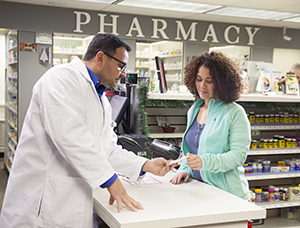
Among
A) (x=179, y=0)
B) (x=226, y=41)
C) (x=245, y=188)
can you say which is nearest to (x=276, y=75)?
(x=179, y=0)

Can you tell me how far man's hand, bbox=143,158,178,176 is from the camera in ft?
6.53

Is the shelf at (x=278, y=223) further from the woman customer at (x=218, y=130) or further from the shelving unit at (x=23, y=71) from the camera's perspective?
the shelving unit at (x=23, y=71)

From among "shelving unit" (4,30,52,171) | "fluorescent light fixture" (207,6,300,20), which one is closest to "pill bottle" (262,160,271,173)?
"fluorescent light fixture" (207,6,300,20)

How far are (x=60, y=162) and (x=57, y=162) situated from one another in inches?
0.5

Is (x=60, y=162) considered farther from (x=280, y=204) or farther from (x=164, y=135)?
(x=280, y=204)

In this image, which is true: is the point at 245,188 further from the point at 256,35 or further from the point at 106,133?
the point at 256,35

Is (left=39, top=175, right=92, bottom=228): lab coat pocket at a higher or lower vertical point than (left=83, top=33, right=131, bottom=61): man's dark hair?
lower

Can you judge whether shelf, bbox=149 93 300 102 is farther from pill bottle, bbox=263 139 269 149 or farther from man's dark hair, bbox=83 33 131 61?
man's dark hair, bbox=83 33 131 61

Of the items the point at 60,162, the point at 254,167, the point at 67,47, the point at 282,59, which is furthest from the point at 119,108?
the point at 282,59

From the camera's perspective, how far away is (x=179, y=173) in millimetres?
2252

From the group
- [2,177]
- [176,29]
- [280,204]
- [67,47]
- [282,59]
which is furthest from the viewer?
[282,59]

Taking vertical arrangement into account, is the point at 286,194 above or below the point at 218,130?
below

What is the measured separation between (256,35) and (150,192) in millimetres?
6781

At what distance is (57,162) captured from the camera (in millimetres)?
1596
